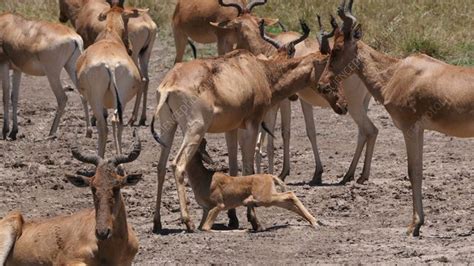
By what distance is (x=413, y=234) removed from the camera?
13.0 m

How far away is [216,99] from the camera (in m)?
13.7

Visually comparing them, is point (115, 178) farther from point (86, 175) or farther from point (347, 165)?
point (347, 165)

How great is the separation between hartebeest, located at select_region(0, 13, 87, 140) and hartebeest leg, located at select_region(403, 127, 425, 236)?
6944 mm

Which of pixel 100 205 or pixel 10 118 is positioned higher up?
pixel 100 205

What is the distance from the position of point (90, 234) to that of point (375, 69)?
3661mm

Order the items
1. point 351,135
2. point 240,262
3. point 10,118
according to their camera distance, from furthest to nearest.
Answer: point 10,118
point 351,135
point 240,262

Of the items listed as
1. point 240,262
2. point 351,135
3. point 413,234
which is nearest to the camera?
point 240,262

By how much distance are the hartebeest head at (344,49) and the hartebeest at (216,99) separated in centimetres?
69

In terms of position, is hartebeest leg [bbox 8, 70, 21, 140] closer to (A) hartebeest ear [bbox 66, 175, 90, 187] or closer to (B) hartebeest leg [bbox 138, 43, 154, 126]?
(B) hartebeest leg [bbox 138, 43, 154, 126]

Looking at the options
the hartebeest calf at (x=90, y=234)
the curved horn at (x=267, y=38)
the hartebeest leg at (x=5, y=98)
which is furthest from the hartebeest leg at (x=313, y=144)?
the hartebeest calf at (x=90, y=234)

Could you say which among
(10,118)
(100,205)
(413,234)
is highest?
(100,205)

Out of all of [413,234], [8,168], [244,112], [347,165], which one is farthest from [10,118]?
[413,234]

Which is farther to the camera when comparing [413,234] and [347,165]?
[347,165]

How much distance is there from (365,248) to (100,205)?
100 inches
